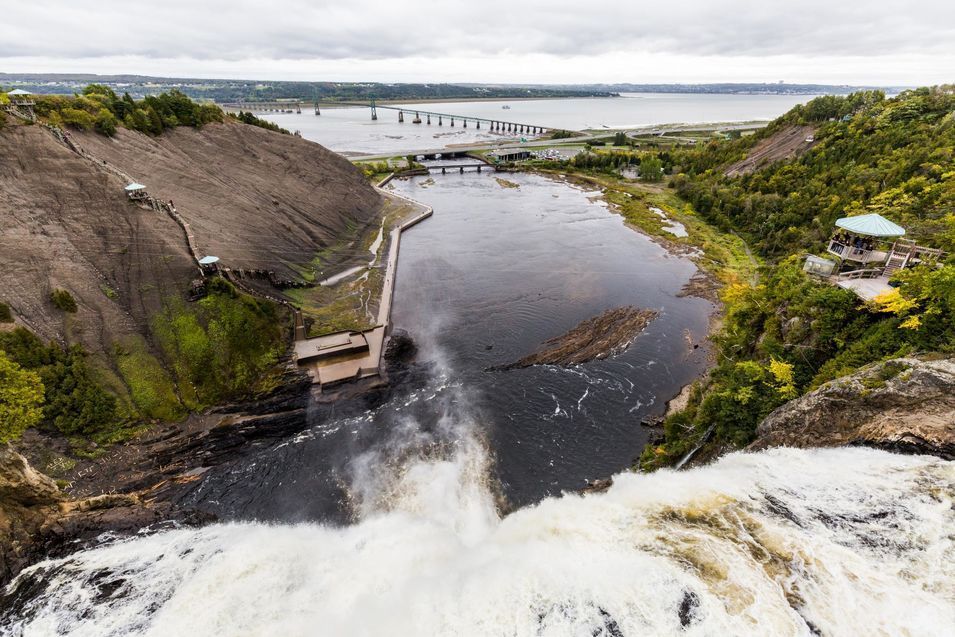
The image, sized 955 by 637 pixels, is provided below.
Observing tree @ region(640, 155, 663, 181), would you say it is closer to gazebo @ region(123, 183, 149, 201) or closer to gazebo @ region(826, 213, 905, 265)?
gazebo @ region(826, 213, 905, 265)

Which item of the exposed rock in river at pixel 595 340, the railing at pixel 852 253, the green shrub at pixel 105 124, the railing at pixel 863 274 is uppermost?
the green shrub at pixel 105 124

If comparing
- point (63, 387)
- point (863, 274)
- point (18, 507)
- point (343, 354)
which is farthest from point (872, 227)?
point (63, 387)

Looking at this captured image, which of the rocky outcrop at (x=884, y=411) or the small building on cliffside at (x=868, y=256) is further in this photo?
the small building on cliffside at (x=868, y=256)

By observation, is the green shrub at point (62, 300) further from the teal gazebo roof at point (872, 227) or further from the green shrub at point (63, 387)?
the teal gazebo roof at point (872, 227)

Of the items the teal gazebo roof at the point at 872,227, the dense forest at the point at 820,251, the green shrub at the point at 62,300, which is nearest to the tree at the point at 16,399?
the green shrub at the point at 62,300

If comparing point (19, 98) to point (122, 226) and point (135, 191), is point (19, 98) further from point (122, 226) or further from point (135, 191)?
point (122, 226)

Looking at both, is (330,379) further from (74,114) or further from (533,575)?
(74,114)
